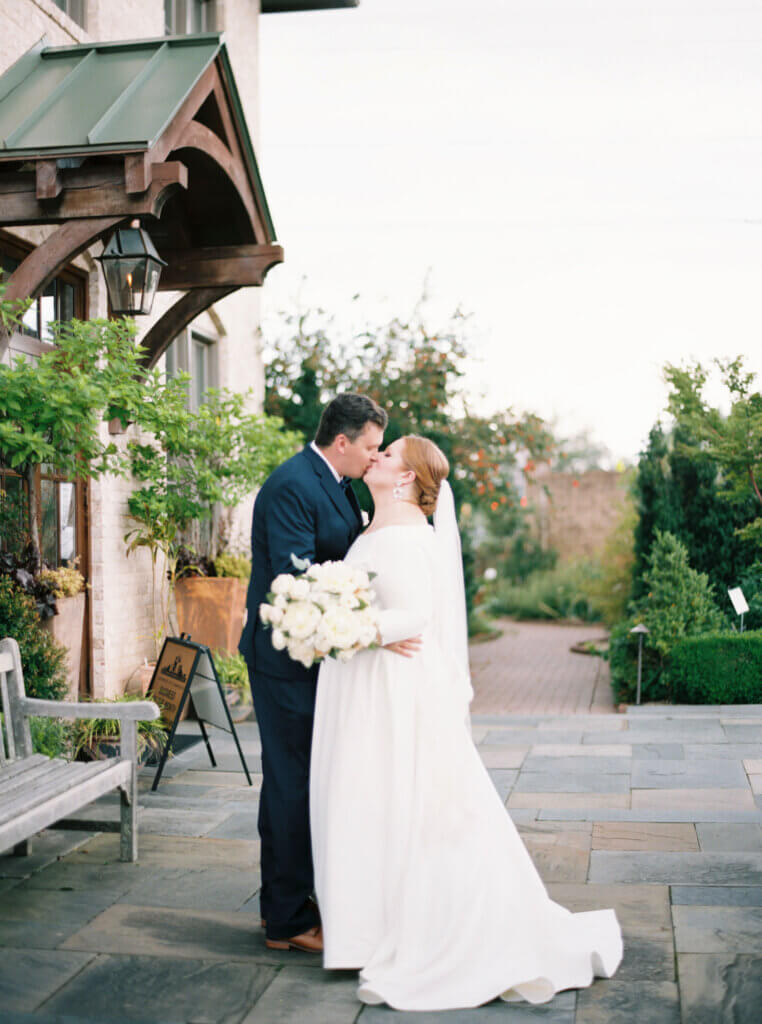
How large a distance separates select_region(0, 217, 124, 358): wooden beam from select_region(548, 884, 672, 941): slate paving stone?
3.81 m

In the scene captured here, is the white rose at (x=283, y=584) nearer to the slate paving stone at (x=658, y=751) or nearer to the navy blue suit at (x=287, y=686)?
the navy blue suit at (x=287, y=686)

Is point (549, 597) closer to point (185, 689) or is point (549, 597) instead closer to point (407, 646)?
point (185, 689)

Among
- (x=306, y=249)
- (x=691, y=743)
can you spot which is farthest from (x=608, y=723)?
(x=306, y=249)

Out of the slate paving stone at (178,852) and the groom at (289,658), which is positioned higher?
the groom at (289,658)

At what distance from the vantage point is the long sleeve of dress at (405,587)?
3553 mm

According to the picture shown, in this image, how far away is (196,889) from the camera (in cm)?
443

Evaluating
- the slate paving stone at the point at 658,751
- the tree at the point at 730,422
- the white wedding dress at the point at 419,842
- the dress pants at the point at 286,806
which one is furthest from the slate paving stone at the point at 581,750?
the tree at the point at 730,422

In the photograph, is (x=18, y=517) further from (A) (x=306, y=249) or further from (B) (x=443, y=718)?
(A) (x=306, y=249)

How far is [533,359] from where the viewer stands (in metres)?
26.9

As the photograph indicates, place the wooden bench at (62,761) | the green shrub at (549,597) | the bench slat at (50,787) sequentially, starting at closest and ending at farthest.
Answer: the bench slat at (50,787) → the wooden bench at (62,761) → the green shrub at (549,597)

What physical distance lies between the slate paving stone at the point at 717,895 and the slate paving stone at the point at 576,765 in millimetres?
2265

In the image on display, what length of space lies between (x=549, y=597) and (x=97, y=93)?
1733 cm

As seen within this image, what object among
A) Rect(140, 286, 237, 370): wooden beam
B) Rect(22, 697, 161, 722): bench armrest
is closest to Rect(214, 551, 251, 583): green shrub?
Rect(140, 286, 237, 370): wooden beam

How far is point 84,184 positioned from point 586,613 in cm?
1711
